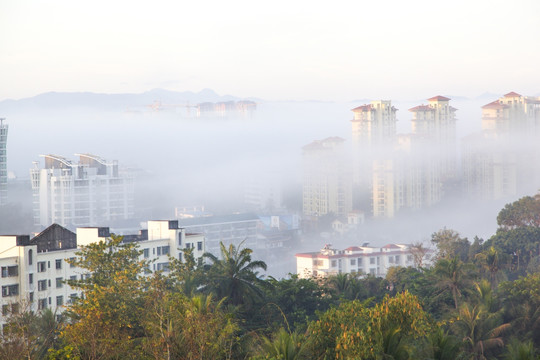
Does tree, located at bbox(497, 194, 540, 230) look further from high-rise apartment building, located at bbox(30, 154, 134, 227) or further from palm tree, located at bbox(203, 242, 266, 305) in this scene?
high-rise apartment building, located at bbox(30, 154, 134, 227)

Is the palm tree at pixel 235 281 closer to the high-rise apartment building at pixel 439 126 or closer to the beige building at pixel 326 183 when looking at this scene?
the beige building at pixel 326 183

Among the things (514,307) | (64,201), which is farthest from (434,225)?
(514,307)

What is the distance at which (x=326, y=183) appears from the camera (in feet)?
453

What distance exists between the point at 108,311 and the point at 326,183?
117m

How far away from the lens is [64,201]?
112438mm

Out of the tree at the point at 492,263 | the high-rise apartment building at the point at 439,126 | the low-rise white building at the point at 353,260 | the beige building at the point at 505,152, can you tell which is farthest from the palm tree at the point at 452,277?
the high-rise apartment building at the point at 439,126

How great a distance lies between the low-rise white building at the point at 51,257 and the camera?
37.4 metres

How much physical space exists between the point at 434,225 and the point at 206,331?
120338 mm

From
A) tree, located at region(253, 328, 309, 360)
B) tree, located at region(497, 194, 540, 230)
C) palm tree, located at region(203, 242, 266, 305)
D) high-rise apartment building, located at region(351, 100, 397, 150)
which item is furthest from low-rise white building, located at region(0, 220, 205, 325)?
high-rise apartment building, located at region(351, 100, 397, 150)

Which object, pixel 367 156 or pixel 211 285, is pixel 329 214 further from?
pixel 211 285

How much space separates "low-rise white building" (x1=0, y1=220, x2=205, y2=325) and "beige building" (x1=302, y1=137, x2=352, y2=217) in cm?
8779

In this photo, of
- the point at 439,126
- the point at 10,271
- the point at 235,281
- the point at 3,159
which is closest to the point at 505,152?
the point at 439,126

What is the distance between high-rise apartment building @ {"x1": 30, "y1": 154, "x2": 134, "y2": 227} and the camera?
367ft

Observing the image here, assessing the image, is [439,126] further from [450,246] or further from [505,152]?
[450,246]
